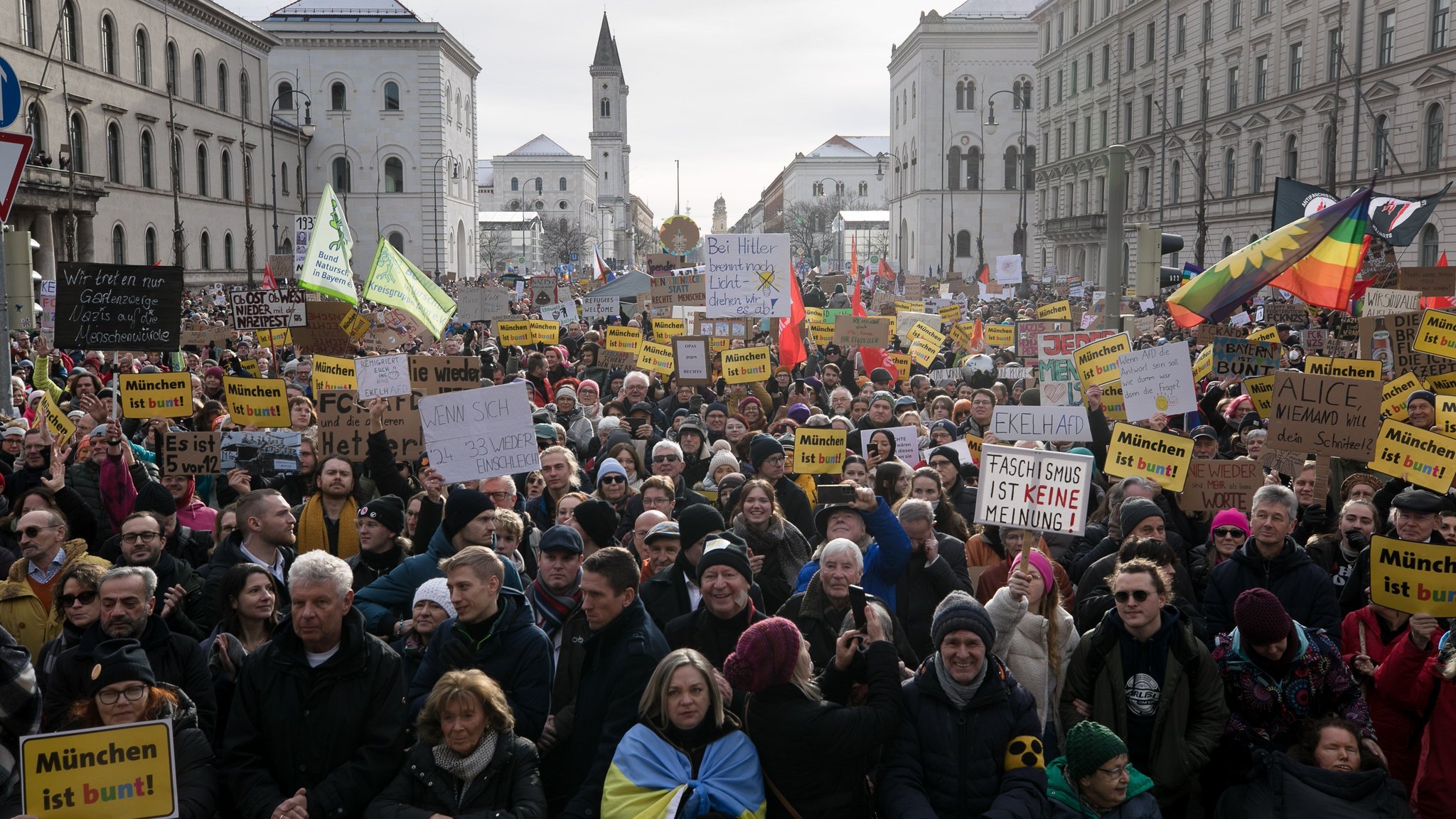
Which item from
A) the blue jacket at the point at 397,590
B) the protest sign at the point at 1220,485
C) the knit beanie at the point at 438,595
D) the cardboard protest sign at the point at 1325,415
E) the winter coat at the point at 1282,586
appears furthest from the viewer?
the cardboard protest sign at the point at 1325,415

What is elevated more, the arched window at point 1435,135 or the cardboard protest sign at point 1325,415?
the arched window at point 1435,135

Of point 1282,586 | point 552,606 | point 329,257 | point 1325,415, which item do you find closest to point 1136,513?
point 1282,586

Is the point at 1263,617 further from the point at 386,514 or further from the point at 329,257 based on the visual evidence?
the point at 329,257

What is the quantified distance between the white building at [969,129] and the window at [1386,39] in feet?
117

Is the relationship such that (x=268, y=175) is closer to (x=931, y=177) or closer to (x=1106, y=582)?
(x=931, y=177)

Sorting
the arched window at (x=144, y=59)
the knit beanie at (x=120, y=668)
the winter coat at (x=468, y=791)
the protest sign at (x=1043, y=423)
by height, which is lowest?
the winter coat at (x=468, y=791)

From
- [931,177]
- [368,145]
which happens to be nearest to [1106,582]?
[368,145]

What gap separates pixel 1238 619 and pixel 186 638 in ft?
13.3

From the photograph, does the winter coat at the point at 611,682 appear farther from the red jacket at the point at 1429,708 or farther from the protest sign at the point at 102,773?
the red jacket at the point at 1429,708

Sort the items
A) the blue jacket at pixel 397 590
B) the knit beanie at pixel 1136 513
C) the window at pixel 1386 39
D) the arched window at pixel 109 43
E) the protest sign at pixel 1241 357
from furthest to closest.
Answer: the arched window at pixel 109 43 < the window at pixel 1386 39 < the protest sign at pixel 1241 357 < the knit beanie at pixel 1136 513 < the blue jacket at pixel 397 590

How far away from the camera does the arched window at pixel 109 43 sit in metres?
43.5

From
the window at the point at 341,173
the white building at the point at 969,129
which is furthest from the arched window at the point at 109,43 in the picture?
the white building at the point at 969,129

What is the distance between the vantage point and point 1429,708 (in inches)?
193

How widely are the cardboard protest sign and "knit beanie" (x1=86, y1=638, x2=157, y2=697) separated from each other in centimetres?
700
